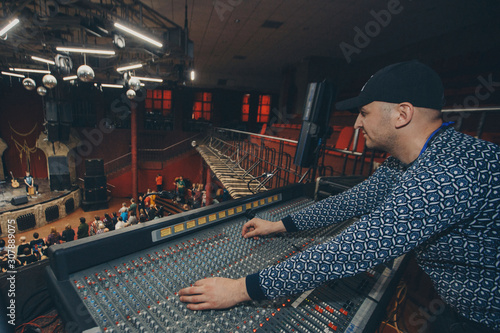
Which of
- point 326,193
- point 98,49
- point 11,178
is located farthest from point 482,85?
point 11,178

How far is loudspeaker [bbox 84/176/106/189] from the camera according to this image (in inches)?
445

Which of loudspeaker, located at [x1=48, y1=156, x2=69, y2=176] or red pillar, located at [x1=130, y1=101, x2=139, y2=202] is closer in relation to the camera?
loudspeaker, located at [x1=48, y1=156, x2=69, y2=176]

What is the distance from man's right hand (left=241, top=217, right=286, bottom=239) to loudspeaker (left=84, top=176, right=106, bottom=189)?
1293 cm

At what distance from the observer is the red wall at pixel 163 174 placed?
13.4 m

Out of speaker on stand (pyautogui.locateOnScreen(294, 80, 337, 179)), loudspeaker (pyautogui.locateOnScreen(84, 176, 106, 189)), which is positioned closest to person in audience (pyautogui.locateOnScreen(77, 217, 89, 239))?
speaker on stand (pyautogui.locateOnScreen(294, 80, 337, 179))

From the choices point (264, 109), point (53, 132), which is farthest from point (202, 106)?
point (53, 132)

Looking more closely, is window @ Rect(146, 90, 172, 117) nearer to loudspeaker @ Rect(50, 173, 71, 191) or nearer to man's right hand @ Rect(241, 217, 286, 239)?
loudspeaker @ Rect(50, 173, 71, 191)

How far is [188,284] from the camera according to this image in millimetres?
850

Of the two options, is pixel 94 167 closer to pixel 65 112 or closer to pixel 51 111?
pixel 65 112

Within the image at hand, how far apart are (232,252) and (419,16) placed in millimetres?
7678

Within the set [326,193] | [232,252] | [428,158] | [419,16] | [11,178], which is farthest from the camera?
[11,178]

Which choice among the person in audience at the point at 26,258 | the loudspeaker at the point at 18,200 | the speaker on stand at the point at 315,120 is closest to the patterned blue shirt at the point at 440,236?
the speaker on stand at the point at 315,120

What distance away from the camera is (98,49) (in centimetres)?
461

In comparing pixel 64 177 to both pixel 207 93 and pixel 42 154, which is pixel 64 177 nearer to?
pixel 42 154
